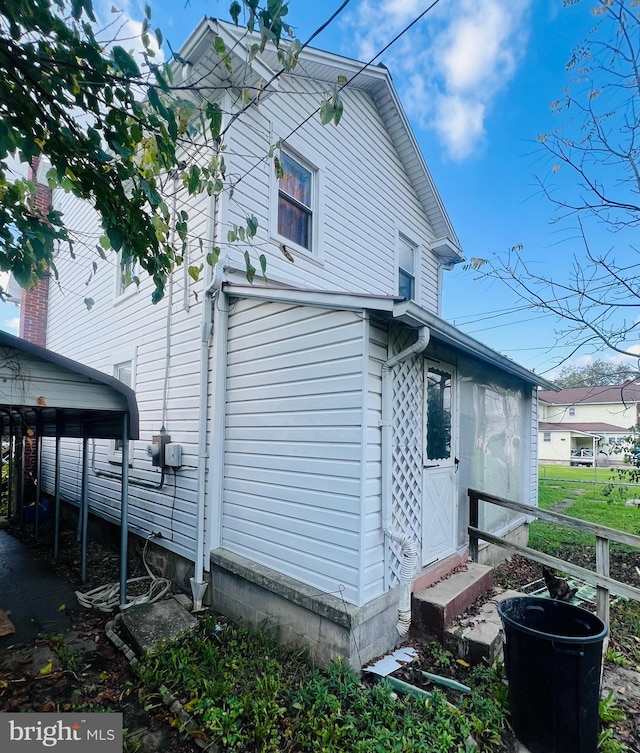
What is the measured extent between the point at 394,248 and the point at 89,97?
6523mm

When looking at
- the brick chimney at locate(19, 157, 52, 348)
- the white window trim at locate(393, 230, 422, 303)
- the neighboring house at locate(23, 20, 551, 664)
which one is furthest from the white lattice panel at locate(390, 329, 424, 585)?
the brick chimney at locate(19, 157, 52, 348)

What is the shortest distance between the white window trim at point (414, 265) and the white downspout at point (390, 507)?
488cm

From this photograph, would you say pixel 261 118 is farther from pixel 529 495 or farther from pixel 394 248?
pixel 529 495

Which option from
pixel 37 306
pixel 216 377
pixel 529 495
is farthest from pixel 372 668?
pixel 37 306

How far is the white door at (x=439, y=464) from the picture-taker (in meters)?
4.54

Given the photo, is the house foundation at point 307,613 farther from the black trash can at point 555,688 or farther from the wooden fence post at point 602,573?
the wooden fence post at point 602,573

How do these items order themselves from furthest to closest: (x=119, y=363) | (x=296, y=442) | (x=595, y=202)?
1. (x=119, y=363)
2. (x=595, y=202)
3. (x=296, y=442)

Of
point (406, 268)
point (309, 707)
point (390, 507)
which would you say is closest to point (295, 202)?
point (406, 268)

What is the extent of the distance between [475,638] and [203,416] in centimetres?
364

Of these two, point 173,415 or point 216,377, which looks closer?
point 216,377

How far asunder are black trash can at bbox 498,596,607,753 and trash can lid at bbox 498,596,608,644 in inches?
1.7

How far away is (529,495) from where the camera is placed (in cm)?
779

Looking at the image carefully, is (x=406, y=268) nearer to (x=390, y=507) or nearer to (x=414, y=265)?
(x=414, y=265)

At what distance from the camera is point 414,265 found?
887 cm
